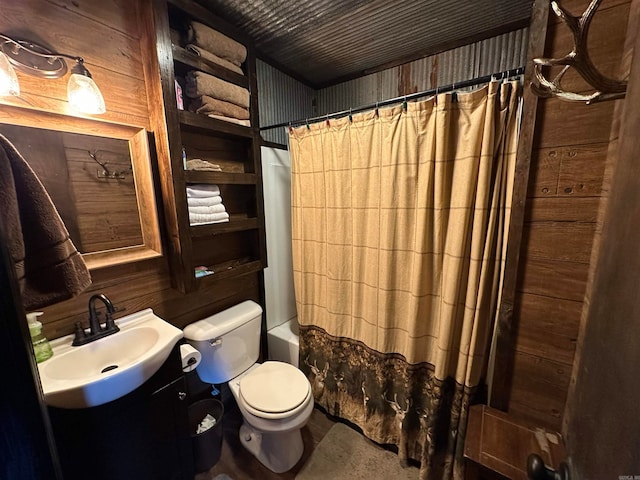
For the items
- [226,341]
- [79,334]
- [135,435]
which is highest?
[79,334]

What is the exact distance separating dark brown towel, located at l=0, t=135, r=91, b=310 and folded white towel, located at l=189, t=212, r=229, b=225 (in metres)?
0.59

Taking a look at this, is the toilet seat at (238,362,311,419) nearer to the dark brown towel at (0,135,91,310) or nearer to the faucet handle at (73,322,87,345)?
the faucet handle at (73,322,87,345)

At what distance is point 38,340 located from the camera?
3.23 ft

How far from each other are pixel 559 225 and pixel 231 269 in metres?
1.55

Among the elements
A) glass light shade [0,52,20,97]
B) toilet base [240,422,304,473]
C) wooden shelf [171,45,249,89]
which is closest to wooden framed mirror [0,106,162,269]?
glass light shade [0,52,20,97]

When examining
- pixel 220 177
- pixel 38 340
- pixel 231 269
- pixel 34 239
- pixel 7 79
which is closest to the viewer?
pixel 34 239

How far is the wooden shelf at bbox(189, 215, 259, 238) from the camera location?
1.38m

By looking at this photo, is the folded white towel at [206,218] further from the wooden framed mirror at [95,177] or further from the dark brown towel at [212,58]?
the dark brown towel at [212,58]

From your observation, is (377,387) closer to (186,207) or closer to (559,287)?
(559,287)

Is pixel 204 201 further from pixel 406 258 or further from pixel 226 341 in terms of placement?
pixel 406 258

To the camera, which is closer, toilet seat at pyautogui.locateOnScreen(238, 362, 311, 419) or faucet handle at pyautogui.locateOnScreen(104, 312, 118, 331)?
faucet handle at pyautogui.locateOnScreen(104, 312, 118, 331)

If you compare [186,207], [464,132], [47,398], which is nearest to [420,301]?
[464,132]

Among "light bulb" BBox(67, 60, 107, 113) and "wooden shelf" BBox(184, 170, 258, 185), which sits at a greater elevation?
"light bulb" BBox(67, 60, 107, 113)

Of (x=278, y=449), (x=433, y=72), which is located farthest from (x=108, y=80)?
(x=278, y=449)
